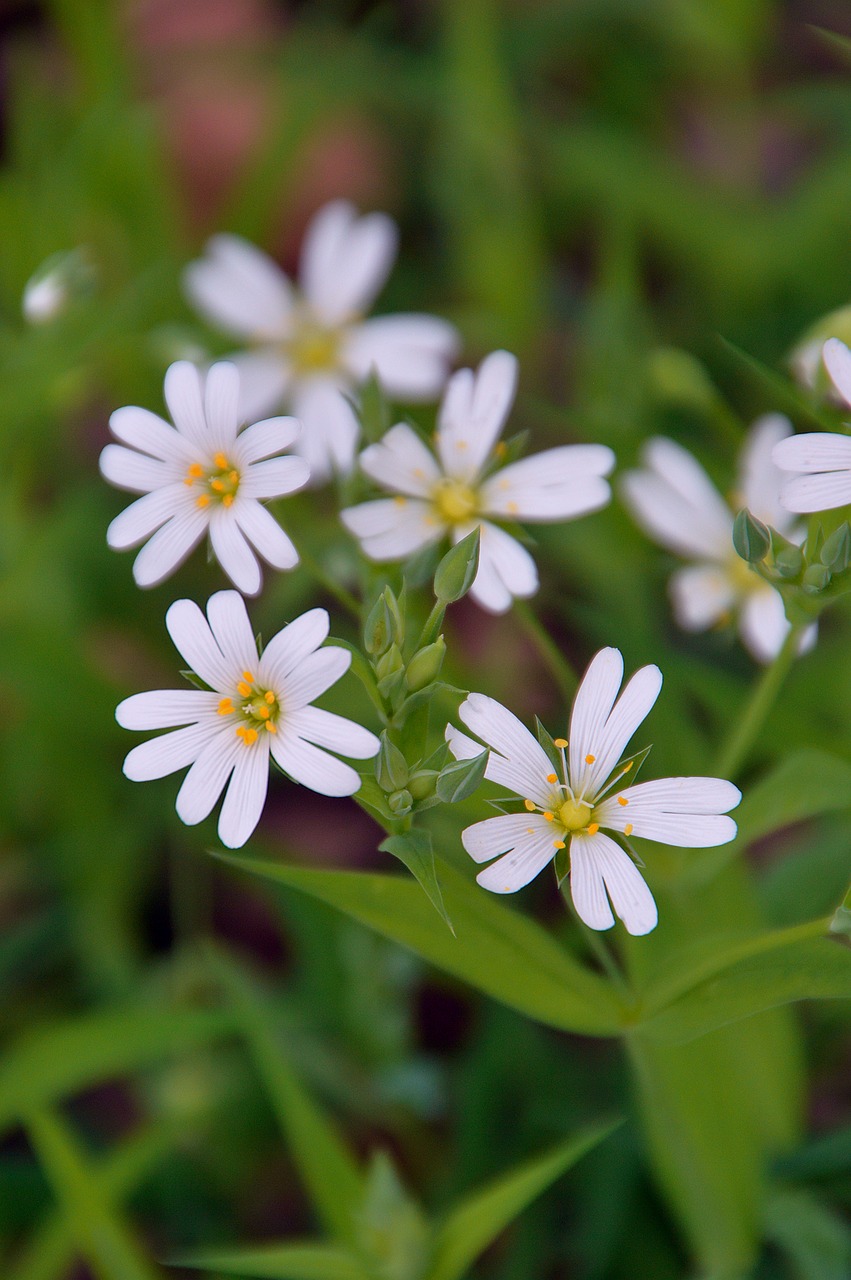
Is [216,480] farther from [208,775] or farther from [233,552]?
[208,775]

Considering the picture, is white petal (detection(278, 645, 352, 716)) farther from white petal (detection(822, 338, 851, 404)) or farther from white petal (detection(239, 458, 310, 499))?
white petal (detection(822, 338, 851, 404))

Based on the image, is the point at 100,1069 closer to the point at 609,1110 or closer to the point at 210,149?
the point at 609,1110

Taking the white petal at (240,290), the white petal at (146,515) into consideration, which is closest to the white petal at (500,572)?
the white petal at (146,515)

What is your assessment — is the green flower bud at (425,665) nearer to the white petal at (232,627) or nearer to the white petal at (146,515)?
the white petal at (232,627)

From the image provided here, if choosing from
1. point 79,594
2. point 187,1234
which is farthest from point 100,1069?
point 79,594

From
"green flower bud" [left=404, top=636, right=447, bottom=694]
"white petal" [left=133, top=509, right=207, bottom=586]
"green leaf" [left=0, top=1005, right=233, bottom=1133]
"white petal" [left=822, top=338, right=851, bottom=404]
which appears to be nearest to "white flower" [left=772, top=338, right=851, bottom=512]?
"white petal" [left=822, top=338, right=851, bottom=404]
